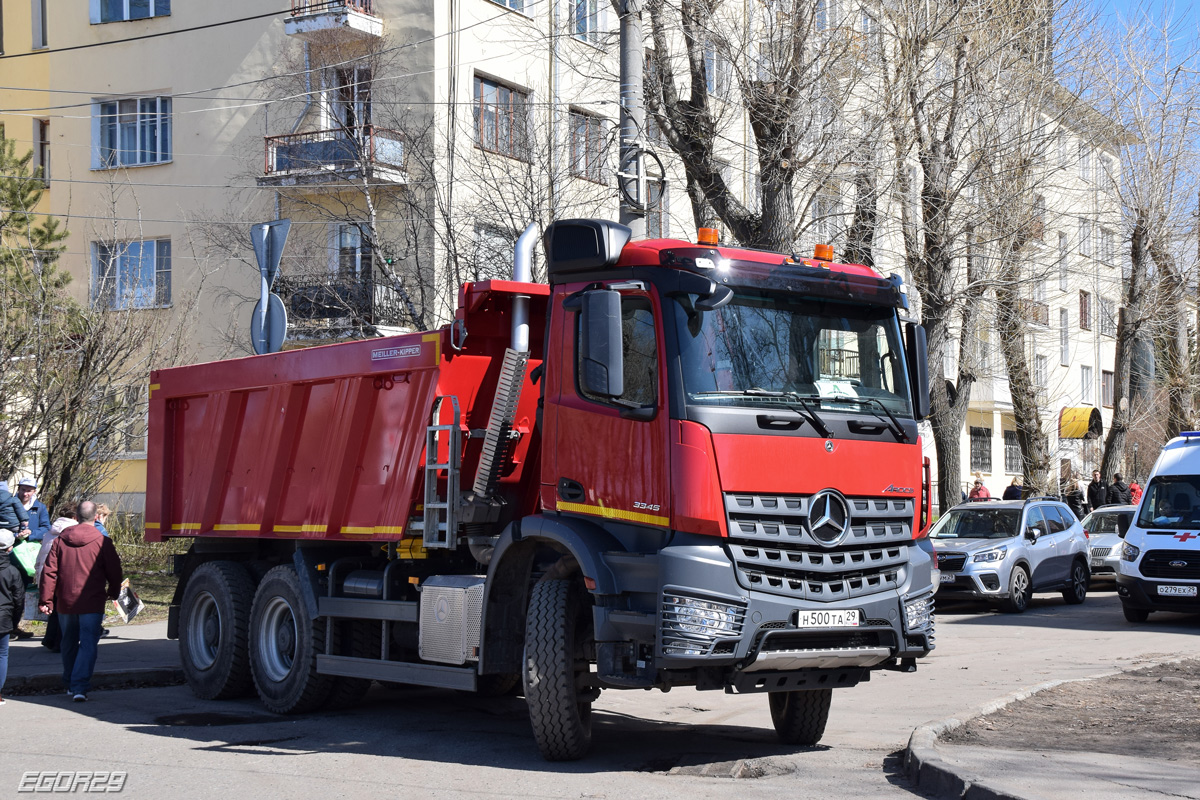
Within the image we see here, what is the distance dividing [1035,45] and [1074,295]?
41.5 ft

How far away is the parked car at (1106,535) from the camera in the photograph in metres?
23.5

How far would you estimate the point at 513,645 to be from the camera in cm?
855

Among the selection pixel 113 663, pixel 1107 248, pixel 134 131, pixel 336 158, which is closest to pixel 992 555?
pixel 1107 248

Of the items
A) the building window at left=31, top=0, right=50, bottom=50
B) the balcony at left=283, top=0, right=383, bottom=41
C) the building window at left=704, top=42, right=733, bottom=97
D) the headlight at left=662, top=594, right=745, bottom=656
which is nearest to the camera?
the headlight at left=662, top=594, right=745, bottom=656

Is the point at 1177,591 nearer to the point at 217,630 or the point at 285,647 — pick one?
the point at 285,647

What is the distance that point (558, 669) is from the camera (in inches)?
307

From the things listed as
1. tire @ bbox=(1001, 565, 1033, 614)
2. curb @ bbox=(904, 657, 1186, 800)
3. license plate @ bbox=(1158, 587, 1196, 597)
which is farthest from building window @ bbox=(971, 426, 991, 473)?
curb @ bbox=(904, 657, 1186, 800)

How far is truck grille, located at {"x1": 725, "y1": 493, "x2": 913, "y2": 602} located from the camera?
7.33m

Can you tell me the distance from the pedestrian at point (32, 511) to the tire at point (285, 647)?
17.9 ft

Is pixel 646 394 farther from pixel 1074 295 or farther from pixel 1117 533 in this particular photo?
pixel 1074 295

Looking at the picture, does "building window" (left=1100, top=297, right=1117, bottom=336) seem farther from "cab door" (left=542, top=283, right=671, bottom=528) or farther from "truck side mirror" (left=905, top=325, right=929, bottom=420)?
"cab door" (left=542, top=283, right=671, bottom=528)

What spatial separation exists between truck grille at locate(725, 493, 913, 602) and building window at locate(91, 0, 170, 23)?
26.5 metres

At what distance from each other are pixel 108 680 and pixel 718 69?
37.6 ft

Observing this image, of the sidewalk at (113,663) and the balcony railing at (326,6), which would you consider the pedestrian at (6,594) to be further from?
the balcony railing at (326,6)
